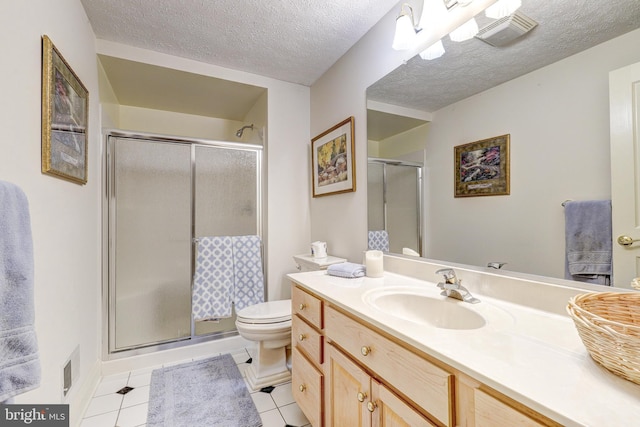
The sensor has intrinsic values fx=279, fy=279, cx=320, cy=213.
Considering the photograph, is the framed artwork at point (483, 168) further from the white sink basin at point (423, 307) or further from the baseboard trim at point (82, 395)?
the baseboard trim at point (82, 395)

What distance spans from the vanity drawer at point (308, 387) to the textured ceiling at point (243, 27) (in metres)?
1.94

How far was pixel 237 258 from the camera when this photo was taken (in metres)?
2.35

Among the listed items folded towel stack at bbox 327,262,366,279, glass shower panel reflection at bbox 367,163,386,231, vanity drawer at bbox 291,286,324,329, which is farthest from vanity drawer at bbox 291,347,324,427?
glass shower panel reflection at bbox 367,163,386,231

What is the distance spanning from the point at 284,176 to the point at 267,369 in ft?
5.01

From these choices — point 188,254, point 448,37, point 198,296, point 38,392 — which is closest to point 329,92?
point 448,37

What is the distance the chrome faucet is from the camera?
1060 mm

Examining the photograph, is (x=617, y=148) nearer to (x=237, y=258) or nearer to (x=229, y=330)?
(x=237, y=258)

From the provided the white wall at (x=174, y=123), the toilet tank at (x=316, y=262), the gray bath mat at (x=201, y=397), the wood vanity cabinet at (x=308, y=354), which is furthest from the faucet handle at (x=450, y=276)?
the white wall at (x=174, y=123)

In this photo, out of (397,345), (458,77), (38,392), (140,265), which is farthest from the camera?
(140,265)

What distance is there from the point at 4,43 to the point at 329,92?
5.94 feet

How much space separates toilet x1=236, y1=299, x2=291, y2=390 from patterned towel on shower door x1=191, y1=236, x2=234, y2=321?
45 cm

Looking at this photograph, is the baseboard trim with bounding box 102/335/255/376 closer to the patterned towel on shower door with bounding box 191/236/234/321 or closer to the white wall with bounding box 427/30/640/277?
the patterned towel on shower door with bounding box 191/236/234/321

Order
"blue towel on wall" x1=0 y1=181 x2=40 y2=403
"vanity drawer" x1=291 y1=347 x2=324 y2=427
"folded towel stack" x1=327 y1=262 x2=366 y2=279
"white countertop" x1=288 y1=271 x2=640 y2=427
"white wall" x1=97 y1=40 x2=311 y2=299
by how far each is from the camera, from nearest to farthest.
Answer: "white countertop" x1=288 y1=271 x2=640 y2=427 < "blue towel on wall" x1=0 y1=181 x2=40 y2=403 < "vanity drawer" x1=291 y1=347 x2=324 y2=427 < "folded towel stack" x1=327 y1=262 x2=366 y2=279 < "white wall" x1=97 y1=40 x2=311 y2=299

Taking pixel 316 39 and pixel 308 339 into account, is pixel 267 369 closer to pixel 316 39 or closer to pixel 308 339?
pixel 308 339
